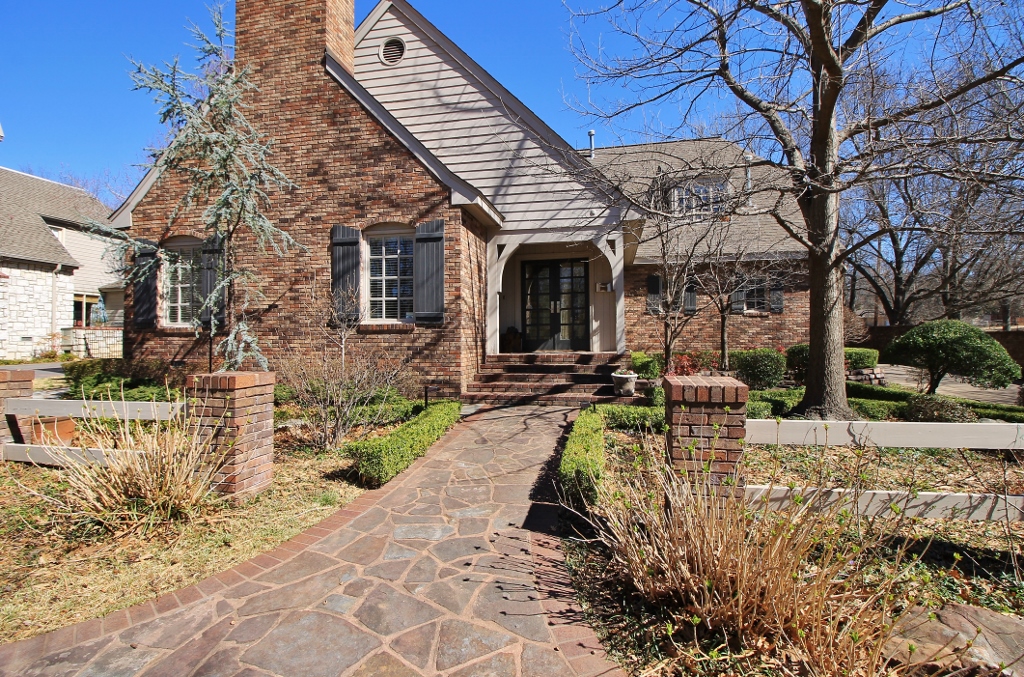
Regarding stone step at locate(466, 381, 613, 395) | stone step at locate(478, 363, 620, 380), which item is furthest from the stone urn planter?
stone step at locate(478, 363, 620, 380)

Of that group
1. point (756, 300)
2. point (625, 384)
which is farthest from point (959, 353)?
point (625, 384)

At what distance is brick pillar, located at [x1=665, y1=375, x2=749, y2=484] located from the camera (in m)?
3.12

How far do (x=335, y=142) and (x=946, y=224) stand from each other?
9.66 metres

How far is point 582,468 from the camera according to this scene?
4086 mm

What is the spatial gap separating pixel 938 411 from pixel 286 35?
12795 millimetres

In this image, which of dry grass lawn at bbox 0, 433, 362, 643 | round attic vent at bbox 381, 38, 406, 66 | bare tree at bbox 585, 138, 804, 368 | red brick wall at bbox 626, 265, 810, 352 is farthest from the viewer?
red brick wall at bbox 626, 265, 810, 352

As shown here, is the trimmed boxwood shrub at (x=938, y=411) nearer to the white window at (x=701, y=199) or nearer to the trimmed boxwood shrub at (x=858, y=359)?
the white window at (x=701, y=199)

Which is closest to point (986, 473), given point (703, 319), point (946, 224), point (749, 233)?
point (946, 224)

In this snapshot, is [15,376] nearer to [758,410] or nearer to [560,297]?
[758,410]

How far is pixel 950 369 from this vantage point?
9352 millimetres

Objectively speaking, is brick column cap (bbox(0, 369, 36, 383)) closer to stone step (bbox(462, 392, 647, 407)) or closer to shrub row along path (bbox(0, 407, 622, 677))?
shrub row along path (bbox(0, 407, 622, 677))

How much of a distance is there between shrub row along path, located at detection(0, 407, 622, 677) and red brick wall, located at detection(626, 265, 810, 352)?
10960 mm

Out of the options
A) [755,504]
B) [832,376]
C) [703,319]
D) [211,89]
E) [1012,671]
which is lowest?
[1012,671]

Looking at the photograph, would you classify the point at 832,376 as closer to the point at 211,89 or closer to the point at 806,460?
the point at 806,460
